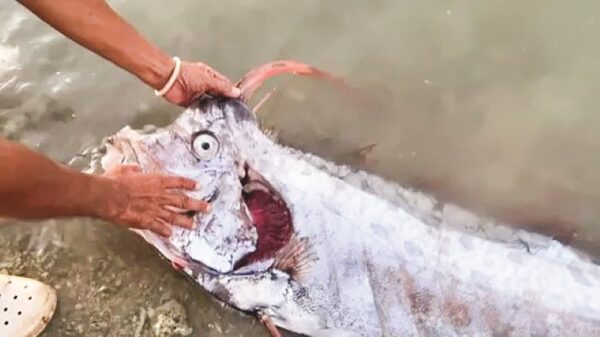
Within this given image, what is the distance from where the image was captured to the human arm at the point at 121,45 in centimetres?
246

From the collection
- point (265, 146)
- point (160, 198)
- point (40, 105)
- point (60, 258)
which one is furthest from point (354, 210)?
point (40, 105)

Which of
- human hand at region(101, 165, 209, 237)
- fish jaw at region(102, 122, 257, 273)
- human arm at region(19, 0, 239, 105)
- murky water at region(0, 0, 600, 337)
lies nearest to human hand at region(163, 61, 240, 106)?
human arm at region(19, 0, 239, 105)

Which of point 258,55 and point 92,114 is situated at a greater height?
point 258,55

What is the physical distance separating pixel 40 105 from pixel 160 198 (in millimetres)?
994

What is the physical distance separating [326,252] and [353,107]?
0.76m

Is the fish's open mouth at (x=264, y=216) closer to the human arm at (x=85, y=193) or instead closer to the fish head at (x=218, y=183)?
the fish head at (x=218, y=183)

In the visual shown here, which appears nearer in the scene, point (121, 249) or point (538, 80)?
point (121, 249)

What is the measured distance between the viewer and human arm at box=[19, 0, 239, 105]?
96.8 inches

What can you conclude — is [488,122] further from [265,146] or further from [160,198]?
[160,198]

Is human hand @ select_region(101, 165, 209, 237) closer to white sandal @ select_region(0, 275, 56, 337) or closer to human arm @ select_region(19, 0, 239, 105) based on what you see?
human arm @ select_region(19, 0, 239, 105)

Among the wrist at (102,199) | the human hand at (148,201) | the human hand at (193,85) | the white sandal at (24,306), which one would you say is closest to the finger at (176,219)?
the human hand at (148,201)

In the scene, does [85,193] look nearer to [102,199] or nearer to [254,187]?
[102,199]

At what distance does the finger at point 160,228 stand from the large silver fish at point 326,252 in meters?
0.03

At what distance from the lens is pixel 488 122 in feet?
10.3
